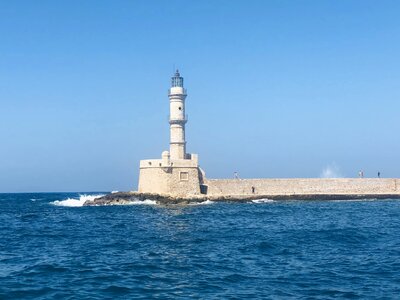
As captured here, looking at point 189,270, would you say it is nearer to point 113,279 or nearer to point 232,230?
point 113,279

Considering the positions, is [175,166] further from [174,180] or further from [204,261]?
[204,261]

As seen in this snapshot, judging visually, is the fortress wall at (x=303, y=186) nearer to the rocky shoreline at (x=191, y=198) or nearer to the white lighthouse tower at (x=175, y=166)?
the rocky shoreline at (x=191, y=198)

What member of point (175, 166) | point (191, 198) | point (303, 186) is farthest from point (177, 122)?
point (303, 186)

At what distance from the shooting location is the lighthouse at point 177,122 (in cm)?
4275

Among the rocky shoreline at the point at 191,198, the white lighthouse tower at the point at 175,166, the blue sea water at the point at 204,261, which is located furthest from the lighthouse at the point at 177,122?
the blue sea water at the point at 204,261

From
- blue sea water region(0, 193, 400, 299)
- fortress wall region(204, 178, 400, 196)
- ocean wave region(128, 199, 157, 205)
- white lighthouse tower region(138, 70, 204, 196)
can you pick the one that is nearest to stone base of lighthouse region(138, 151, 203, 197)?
white lighthouse tower region(138, 70, 204, 196)

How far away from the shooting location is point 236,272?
1288 centimetres

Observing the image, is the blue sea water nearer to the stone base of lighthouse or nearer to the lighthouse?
the stone base of lighthouse

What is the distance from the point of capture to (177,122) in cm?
4269

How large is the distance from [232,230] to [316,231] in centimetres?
326

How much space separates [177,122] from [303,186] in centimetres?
1132

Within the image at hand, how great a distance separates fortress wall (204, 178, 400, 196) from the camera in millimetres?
42969

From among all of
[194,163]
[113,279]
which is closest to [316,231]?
[113,279]

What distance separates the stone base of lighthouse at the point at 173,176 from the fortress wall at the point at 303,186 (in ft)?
5.80
